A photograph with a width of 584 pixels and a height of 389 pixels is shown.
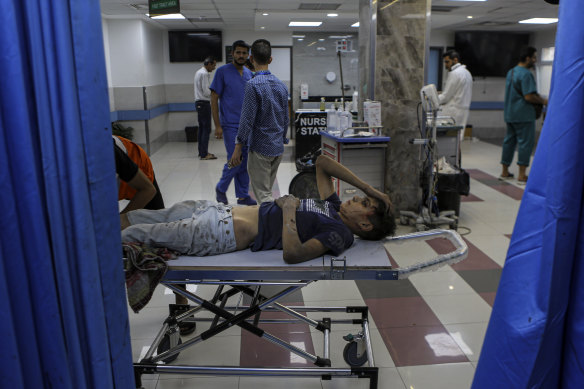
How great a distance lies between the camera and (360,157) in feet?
14.5

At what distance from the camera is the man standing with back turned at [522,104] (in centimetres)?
582

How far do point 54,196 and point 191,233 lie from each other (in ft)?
3.82

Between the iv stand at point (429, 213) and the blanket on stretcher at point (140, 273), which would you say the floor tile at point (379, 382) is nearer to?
the blanket on stretcher at point (140, 273)

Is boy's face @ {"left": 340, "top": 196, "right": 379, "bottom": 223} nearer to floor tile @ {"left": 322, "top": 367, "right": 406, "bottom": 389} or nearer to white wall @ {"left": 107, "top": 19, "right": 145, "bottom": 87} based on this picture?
floor tile @ {"left": 322, "top": 367, "right": 406, "bottom": 389}

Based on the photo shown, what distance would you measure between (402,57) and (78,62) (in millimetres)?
3908

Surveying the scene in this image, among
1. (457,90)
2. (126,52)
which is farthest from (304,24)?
(457,90)

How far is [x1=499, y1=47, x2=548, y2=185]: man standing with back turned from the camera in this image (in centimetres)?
582

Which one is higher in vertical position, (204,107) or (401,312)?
(204,107)

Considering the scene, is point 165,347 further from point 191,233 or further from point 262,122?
point 262,122

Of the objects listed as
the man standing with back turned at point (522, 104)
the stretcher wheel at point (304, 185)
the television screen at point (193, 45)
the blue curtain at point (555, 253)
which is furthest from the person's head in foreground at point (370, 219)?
the television screen at point (193, 45)

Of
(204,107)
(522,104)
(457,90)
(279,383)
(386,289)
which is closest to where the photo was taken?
(279,383)

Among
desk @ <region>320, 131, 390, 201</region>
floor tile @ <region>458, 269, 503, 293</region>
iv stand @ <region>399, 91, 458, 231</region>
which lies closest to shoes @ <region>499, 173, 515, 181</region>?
iv stand @ <region>399, 91, 458, 231</region>

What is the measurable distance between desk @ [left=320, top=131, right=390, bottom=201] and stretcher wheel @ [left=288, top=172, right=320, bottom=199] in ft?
1.18

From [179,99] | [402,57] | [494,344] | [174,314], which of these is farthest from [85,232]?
[179,99]
